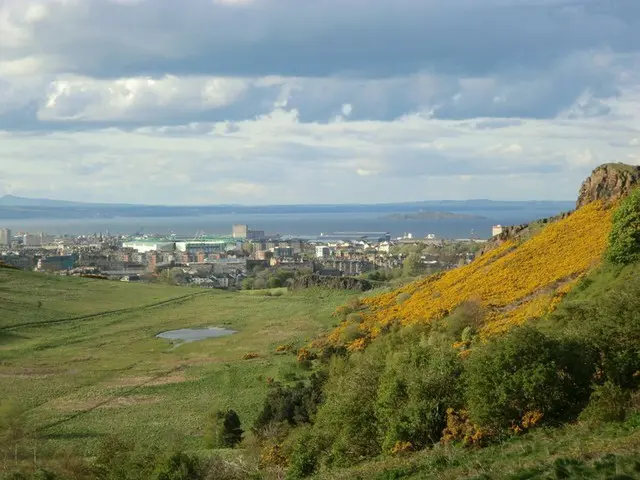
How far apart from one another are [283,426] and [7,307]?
149 ft

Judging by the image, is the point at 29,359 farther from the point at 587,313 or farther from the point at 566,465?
the point at 566,465

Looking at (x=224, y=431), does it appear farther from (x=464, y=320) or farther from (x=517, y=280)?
(x=517, y=280)

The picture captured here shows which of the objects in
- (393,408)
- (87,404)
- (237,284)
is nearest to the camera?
(393,408)

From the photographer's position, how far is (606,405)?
65.2 ft

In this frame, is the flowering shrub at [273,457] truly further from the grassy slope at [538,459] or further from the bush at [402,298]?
the bush at [402,298]

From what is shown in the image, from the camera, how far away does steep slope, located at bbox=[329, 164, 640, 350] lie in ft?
122

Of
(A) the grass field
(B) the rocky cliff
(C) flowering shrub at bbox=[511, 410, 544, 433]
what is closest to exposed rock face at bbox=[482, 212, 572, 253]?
(B) the rocky cliff

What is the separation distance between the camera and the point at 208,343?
56.6 meters

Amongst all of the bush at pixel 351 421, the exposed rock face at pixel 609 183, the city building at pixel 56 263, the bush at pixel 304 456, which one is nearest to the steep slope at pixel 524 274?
the exposed rock face at pixel 609 183

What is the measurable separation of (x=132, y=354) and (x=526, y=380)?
36216 millimetres

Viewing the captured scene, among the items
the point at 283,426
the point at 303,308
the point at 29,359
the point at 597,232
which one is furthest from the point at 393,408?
the point at 303,308

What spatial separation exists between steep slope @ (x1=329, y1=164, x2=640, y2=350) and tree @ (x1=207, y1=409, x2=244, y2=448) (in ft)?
32.9

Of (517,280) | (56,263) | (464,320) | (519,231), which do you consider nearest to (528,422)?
(464,320)

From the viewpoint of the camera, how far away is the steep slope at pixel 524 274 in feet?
122
